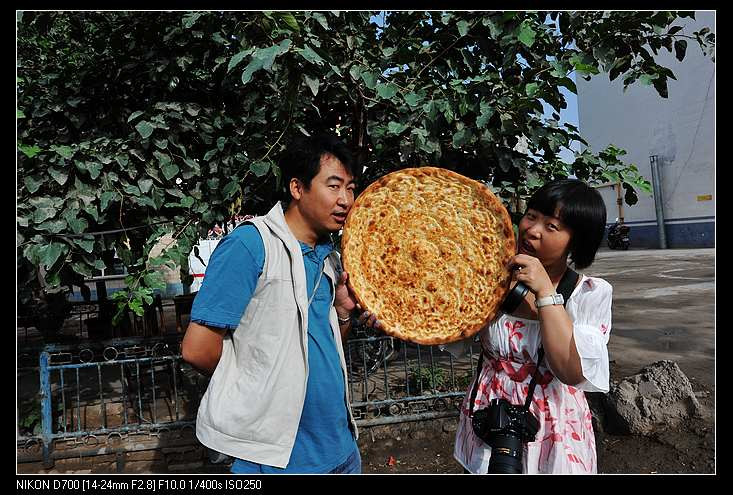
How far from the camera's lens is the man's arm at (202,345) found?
164 cm

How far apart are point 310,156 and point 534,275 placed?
87 centimetres

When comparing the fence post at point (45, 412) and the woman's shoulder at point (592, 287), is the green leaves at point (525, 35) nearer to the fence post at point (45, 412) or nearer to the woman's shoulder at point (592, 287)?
the woman's shoulder at point (592, 287)

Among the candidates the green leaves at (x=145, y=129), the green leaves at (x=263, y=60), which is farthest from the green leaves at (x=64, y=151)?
the green leaves at (x=263, y=60)

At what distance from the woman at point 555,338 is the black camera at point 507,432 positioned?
0.06 m

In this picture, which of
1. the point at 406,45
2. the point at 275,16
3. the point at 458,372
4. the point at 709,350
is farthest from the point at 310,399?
the point at 709,350

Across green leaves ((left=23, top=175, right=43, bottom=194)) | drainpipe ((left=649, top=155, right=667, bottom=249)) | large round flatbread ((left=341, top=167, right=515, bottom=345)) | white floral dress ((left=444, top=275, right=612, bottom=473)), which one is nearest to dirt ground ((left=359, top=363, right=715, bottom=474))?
Answer: white floral dress ((left=444, top=275, right=612, bottom=473))

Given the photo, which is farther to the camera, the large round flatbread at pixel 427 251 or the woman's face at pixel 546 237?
the large round flatbread at pixel 427 251

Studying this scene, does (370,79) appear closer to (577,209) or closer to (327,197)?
(327,197)

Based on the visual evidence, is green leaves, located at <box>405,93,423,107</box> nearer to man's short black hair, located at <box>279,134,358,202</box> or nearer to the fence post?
man's short black hair, located at <box>279,134,358,202</box>

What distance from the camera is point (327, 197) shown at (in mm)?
1791

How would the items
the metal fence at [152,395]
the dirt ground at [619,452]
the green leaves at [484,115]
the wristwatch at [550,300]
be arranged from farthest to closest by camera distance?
the metal fence at [152,395] < the dirt ground at [619,452] < the green leaves at [484,115] < the wristwatch at [550,300]

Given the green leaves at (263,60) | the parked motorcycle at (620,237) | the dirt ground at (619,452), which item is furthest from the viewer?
the parked motorcycle at (620,237)

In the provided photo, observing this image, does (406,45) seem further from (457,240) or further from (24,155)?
(24,155)

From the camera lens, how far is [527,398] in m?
1.72
